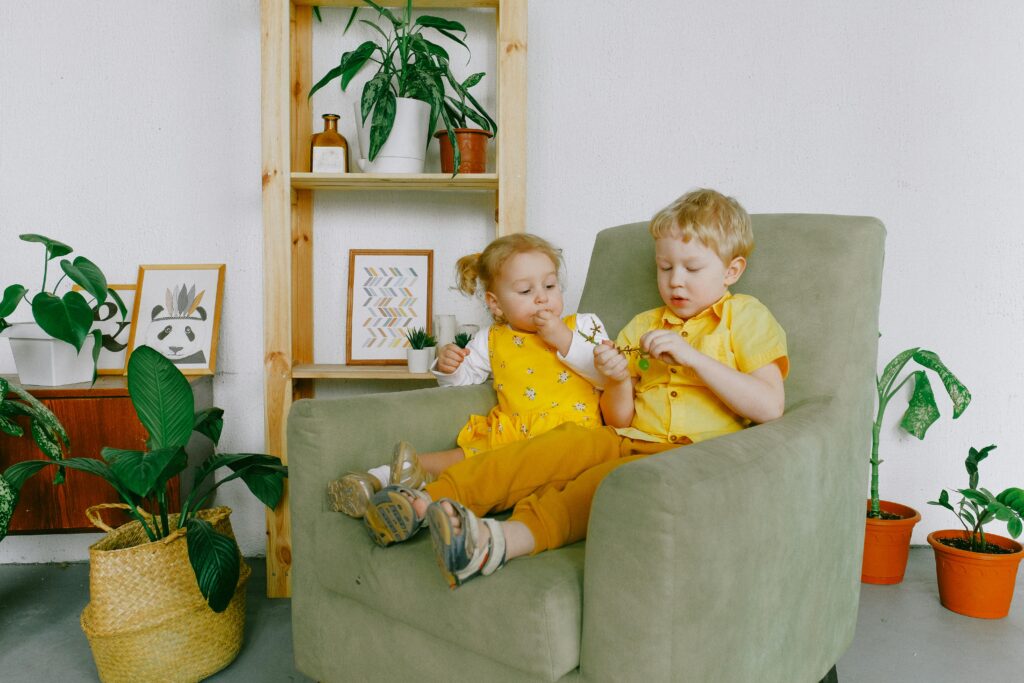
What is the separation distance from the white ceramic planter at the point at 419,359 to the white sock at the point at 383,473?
0.65m

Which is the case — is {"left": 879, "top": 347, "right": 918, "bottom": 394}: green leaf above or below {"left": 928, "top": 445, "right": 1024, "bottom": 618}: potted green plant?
above

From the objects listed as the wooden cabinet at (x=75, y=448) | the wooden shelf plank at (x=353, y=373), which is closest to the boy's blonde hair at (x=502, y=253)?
the wooden shelf plank at (x=353, y=373)

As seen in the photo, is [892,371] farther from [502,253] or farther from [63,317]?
[63,317]

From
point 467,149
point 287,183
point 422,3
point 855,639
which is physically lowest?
point 855,639

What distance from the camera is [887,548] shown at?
1934 mm

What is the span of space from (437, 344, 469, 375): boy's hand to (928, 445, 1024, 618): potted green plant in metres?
1.25

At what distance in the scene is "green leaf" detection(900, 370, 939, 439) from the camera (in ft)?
6.68

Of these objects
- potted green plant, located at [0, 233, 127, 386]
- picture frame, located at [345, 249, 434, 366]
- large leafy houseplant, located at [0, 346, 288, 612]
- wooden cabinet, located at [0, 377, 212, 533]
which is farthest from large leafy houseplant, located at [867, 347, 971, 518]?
potted green plant, located at [0, 233, 127, 386]

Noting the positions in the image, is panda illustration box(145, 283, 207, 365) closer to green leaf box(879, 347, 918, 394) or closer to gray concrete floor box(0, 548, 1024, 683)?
gray concrete floor box(0, 548, 1024, 683)

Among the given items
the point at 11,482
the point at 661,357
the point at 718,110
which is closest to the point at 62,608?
the point at 11,482

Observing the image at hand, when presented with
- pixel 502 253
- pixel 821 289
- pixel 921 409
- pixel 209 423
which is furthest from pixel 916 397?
pixel 209 423

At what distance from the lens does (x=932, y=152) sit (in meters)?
2.12

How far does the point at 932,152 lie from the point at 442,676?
2046mm

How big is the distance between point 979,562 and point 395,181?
5.87 ft
